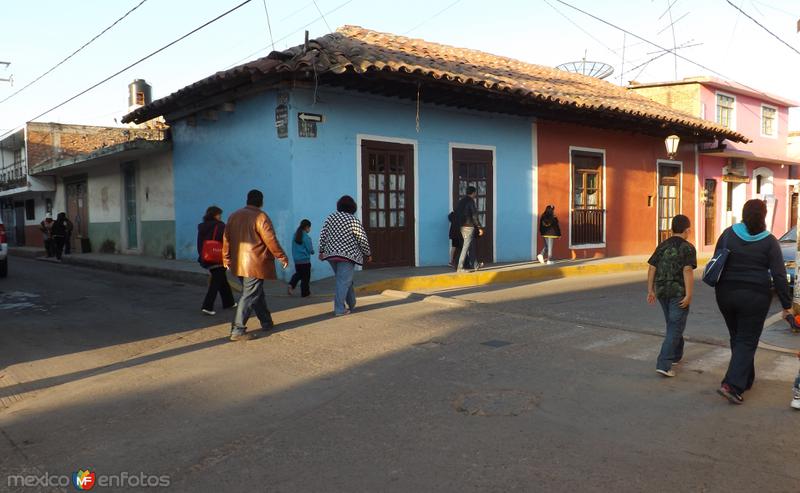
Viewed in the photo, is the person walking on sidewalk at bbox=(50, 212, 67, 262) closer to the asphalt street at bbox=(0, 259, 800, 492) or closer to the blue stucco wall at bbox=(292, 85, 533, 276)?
the blue stucco wall at bbox=(292, 85, 533, 276)

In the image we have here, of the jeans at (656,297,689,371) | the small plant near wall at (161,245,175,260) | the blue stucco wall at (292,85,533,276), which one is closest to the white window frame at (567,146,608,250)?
the blue stucco wall at (292,85,533,276)

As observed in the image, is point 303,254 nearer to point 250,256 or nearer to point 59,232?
point 250,256

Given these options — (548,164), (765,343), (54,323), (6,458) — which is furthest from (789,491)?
(548,164)

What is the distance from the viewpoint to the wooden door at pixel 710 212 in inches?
845

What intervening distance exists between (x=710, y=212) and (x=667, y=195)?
10.5ft

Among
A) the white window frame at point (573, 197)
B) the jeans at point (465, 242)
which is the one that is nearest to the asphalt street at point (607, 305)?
the jeans at point (465, 242)

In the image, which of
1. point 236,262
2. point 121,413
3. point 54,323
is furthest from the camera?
point 54,323

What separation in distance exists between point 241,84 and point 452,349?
7761mm

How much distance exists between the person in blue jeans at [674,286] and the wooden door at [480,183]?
27.0ft

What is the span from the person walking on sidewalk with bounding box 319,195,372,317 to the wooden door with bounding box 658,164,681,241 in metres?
14.2

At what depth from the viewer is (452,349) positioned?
246 inches

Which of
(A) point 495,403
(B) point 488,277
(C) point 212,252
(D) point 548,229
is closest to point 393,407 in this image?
(A) point 495,403

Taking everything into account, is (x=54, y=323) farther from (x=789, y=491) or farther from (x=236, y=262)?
(x=789, y=491)

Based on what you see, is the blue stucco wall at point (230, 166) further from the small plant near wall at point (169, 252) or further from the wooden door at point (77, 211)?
the wooden door at point (77, 211)
